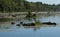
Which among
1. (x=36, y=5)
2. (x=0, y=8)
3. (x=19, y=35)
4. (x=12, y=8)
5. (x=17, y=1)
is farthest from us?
(x=36, y=5)

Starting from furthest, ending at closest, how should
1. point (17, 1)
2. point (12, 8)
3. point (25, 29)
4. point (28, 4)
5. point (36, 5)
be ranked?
1. point (36, 5)
2. point (28, 4)
3. point (17, 1)
4. point (12, 8)
5. point (25, 29)

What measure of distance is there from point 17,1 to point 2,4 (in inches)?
450

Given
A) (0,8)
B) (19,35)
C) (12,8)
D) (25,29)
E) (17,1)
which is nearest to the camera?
(19,35)

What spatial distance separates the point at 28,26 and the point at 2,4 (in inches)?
1644

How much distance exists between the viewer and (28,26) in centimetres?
3497

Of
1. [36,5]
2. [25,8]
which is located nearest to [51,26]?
[25,8]

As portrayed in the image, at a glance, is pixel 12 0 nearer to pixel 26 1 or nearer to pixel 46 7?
pixel 26 1

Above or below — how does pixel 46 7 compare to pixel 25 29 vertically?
below

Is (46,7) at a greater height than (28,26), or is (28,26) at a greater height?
(28,26)

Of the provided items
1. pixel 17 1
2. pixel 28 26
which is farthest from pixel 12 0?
pixel 28 26

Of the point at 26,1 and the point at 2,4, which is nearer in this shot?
the point at 2,4

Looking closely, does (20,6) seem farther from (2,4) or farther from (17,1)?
(2,4)

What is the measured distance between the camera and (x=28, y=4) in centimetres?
9669

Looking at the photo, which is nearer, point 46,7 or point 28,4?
point 28,4
